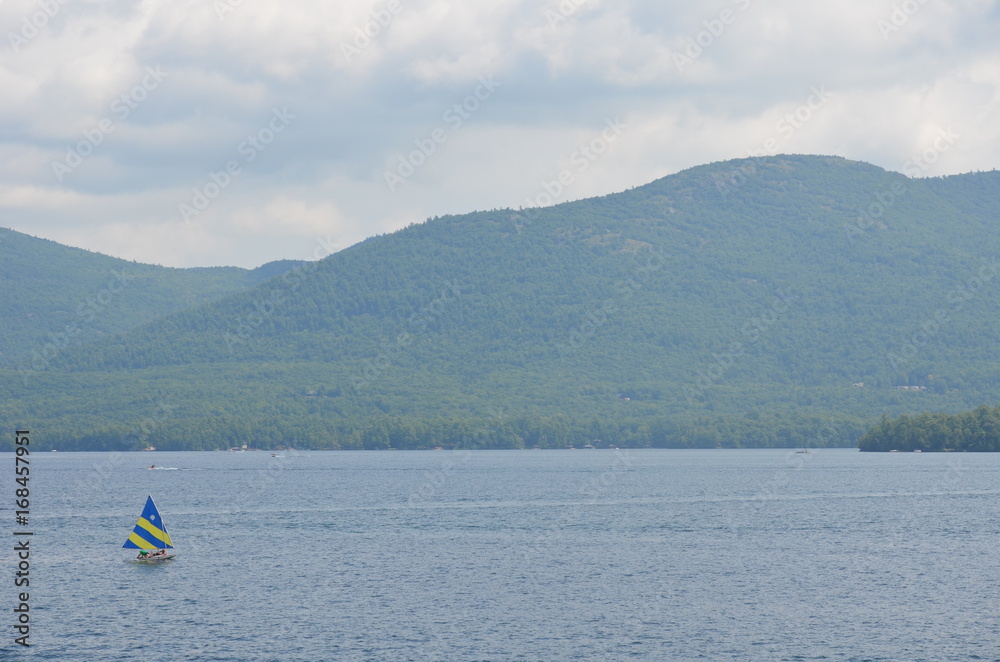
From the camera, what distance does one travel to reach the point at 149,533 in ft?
308

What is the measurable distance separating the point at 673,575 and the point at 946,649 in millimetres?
25262

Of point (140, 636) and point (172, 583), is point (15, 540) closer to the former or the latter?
point (172, 583)

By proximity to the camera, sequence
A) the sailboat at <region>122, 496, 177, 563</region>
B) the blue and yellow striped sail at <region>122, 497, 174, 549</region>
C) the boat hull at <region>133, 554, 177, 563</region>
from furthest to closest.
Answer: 1. the blue and yellow striped sail at <region>122, 497, 174, 549</region>
2. the sailboat at <region>122, 496, 177, 563</region>
3. the boat hull at <region>133, 554, 177, 563</region>

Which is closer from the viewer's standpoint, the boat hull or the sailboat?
the boat hull

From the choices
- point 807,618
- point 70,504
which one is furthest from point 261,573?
point 70,504

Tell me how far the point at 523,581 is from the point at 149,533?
3040 centimetres

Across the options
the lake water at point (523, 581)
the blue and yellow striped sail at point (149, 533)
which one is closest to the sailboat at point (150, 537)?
the blue and yellow striped sail at point (149, 533)

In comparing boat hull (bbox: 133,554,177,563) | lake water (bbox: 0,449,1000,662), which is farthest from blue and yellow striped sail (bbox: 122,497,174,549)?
lake water (bbox: 0,449,1000,662)

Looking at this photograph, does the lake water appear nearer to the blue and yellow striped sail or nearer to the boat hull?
the boat hull

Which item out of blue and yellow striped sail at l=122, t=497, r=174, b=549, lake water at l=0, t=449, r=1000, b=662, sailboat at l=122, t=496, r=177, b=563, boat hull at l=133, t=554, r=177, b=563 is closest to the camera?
lake water at l=0, t=449, r=1000, b=662

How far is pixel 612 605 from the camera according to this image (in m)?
74.4

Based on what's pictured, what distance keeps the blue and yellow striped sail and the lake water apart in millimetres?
2463

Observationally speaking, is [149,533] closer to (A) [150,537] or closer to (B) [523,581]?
(A) [150,537]

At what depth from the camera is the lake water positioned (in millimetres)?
64375
